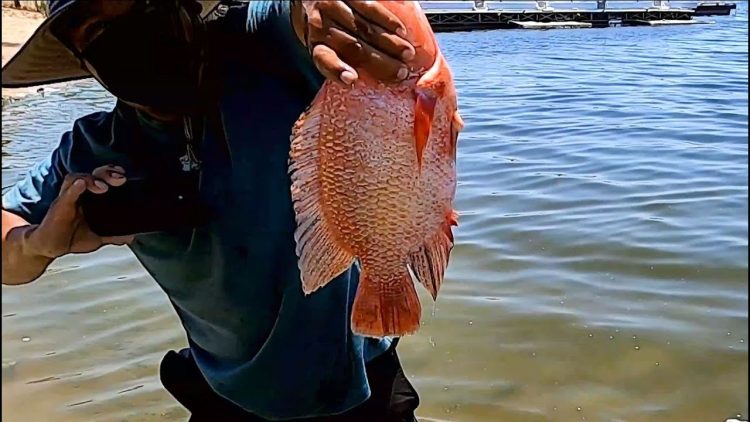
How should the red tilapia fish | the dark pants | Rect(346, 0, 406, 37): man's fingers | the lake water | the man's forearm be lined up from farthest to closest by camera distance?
the lake water, the dark pants, the man's forearm, the red tilapia fish, Rect(346, 0, 406, 37): man's fingers

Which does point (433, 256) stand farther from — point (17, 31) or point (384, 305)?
point (17, 31)

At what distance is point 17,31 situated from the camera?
888 centimetres

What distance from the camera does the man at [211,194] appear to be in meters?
1.84

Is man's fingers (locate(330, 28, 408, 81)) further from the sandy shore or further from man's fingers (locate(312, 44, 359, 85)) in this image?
the sandy shore

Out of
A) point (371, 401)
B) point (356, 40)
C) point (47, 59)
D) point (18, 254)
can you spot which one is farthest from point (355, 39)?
point (371, 401)

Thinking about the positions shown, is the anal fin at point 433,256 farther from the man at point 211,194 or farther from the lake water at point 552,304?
the lake water at point 552,304

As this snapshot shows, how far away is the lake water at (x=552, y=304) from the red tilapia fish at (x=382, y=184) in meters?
0.78

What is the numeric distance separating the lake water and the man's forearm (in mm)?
277

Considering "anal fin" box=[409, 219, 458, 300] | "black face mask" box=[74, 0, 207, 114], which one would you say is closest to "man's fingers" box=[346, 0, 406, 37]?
"anal fin" box=[409, 219, 458, 300]

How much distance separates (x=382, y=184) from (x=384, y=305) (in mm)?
235

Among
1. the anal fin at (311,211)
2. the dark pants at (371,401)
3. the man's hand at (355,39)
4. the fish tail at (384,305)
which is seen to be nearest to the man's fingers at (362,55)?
the man's hand at (355,39)

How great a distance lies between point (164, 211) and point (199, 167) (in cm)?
16

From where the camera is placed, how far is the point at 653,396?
4.14m

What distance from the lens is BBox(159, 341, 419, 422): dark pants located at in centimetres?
230
